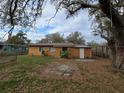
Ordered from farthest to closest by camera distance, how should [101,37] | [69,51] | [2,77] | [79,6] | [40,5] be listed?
[69,51] < [101,37] < [2,77] < [79,6] < [40,5]

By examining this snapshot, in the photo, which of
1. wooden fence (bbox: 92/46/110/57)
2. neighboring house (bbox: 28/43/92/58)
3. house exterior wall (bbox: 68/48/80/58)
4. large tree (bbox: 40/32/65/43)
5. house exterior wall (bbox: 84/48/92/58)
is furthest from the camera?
large tree (bbox: 40/32/65/43)

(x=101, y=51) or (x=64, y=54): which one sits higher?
(x=101, y=51)

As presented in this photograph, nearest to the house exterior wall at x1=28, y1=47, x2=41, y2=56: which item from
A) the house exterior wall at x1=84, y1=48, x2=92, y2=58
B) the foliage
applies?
the foliage

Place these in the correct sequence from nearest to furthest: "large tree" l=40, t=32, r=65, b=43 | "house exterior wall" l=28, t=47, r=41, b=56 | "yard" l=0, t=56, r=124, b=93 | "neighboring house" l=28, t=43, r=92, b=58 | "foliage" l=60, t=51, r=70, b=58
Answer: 1. "yard" l=0, t=56, r=124, b=93
2. "foliage" l=60, t=51, r=70, b=58
3. "neighboring house" l=28, t=43, r=92, b=58
4. "house exterior wall" l=28, t=47, r=41, b=56
5. "large tree" l=40, t=32, r=65, b=43

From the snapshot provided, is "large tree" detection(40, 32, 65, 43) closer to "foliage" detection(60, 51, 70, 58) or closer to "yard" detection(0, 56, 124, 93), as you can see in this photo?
"foliage" detection(60, 51, 70, 58)

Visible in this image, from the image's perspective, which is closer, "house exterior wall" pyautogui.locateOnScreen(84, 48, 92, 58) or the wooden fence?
the wooden fence

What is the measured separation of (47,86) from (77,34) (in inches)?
2290

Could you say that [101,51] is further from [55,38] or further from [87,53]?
[55,38]

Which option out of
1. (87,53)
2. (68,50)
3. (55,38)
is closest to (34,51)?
(68,50)

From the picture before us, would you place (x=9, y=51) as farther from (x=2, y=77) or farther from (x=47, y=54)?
(x=2, y=77)

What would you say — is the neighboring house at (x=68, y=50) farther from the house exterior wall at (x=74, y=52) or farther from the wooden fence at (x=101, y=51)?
the wooden fence at (x=101, y=51)

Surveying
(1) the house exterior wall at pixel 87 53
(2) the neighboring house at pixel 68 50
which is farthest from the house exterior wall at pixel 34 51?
(1) the house exterior wall at pixel 87 53

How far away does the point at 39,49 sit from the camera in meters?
44.2

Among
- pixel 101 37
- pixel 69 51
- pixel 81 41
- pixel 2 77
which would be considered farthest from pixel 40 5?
pixel 81 41
